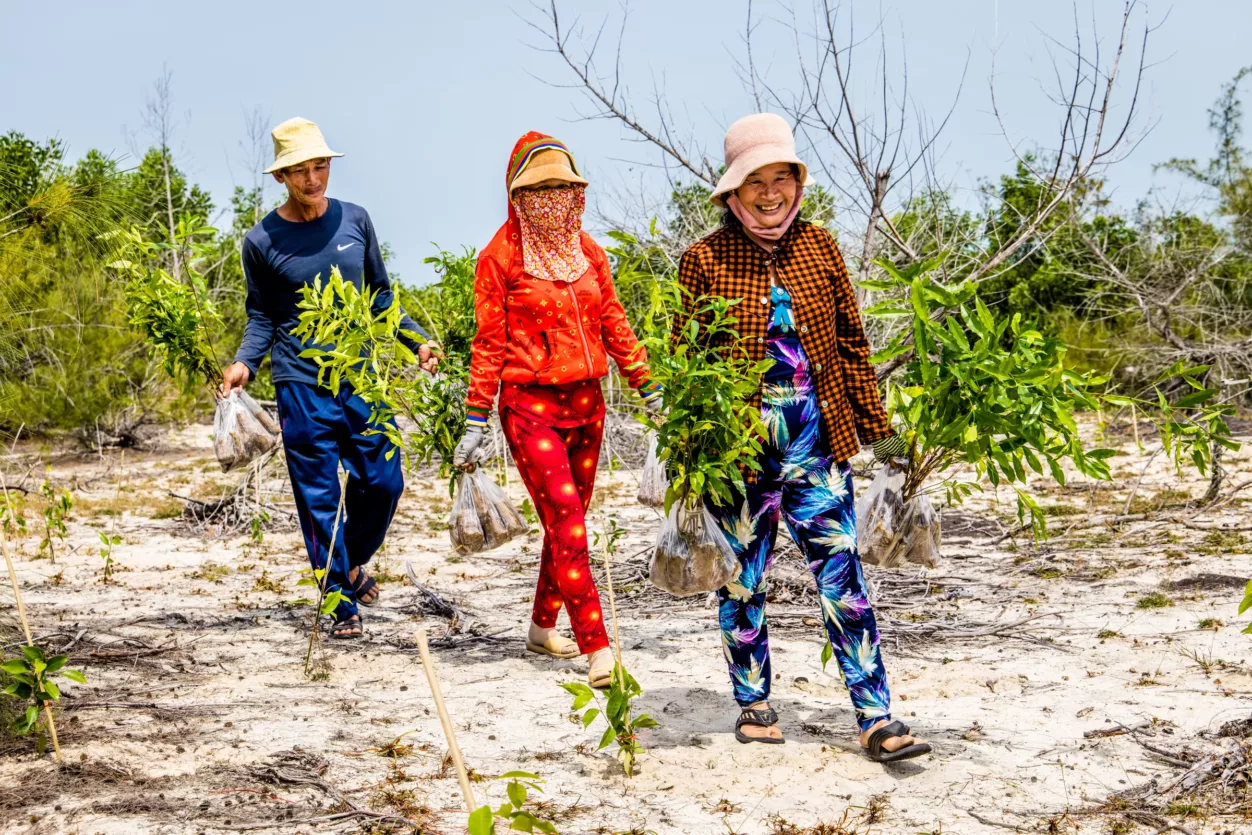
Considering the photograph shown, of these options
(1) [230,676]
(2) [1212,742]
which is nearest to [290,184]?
(1) [230,676]

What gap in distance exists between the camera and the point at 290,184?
15.4 ft

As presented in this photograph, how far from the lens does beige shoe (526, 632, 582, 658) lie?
4594 mm

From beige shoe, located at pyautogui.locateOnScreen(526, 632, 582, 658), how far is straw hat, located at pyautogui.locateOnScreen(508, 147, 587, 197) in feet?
5.66

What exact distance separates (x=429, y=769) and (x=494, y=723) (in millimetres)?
459

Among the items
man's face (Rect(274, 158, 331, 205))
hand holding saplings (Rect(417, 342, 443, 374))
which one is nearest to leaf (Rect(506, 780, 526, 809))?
hand holding saplings (Rect(417, 342, 443, 374))

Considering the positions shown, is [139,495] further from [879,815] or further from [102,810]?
[879,815]

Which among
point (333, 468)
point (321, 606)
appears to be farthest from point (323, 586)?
point (333, 468)

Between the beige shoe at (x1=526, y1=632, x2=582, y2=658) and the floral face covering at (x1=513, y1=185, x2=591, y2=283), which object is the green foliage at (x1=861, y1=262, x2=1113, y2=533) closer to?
the floral face covering at (x1=513, y1=185, x2=591, y2=283)

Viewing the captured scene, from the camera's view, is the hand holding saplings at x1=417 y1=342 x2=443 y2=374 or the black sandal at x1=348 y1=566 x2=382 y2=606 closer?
the hand holding saplings at x1=417 y1=342 x2=443 y2=374

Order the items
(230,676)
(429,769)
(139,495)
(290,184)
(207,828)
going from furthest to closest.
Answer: (139,495)
(290,184)
(230,676)
(429,769)
(207,828)

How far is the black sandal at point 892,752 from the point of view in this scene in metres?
3.22

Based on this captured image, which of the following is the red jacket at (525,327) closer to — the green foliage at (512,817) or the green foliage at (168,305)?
the green foliage at (168,305)

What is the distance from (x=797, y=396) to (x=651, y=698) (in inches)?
49.5

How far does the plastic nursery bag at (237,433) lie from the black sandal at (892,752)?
2771 mm
